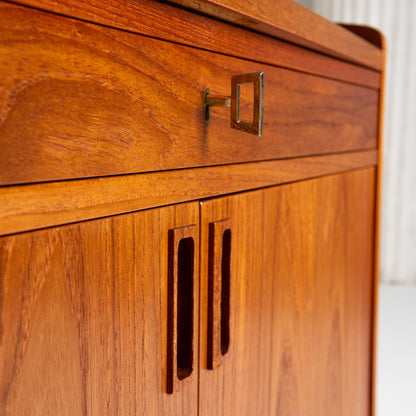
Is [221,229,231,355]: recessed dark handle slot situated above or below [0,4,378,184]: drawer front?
below

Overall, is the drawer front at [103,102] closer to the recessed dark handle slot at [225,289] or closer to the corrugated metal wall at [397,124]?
the recessed dark handle slot at [225,289]

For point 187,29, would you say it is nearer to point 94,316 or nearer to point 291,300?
point 94,316

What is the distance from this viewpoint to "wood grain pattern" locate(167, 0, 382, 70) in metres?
0.47

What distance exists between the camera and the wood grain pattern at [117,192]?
320mm

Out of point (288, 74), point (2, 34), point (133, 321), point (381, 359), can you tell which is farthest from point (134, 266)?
point (381, 359)

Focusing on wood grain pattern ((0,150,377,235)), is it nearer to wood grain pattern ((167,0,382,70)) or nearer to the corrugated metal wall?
wood grain pattern ((167,0,382,70))

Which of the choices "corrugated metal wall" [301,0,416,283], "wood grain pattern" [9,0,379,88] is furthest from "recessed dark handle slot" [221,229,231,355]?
"corrugated metal wall" [301,0,416,283]

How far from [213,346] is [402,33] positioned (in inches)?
86.5

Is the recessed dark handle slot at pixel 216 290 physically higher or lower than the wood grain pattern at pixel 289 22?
lower

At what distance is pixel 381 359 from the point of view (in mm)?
1673

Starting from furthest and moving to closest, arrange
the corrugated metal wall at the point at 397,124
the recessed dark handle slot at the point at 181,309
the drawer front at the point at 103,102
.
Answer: the corrugated metal wall at the point at 397,124 < the recessed dark handle slot at the point at 181,309 < the drawer front at the point at 103,102

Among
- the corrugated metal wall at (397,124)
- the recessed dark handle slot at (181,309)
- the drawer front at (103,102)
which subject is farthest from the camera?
the corrugated metal wall at (397,124)

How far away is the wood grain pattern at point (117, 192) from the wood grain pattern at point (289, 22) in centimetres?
14

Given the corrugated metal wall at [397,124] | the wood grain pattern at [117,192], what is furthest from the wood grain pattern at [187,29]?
the corrugated metal wall at [397,124]
